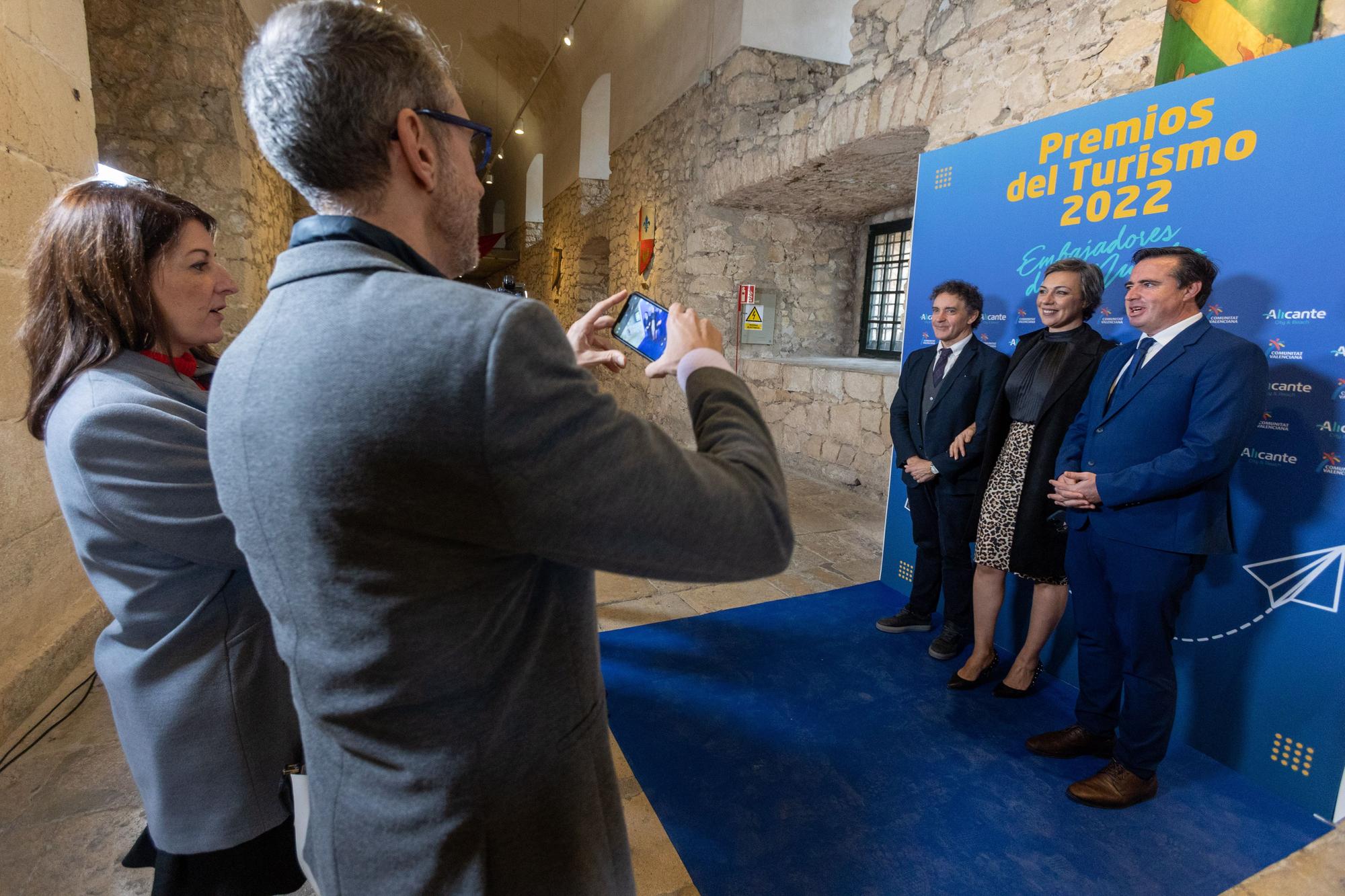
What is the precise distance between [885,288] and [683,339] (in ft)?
21.5

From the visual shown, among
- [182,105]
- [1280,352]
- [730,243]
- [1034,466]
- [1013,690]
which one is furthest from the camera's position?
[730,243]

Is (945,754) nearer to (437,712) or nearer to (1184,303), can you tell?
(1184,303)

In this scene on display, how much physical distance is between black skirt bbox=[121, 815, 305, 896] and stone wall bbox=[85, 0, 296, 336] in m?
4.69

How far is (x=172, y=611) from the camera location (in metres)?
1.11

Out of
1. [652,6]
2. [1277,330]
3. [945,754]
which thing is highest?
[652,6]

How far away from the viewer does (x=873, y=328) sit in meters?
7.10

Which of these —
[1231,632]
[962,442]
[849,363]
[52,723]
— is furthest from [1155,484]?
A: [849,363]

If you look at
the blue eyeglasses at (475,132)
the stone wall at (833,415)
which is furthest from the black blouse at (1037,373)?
the blue eyeglasses at (475,132)

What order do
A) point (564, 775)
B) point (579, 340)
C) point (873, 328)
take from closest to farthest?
point (564, 775) < point (579, 340) < point (873, 328)

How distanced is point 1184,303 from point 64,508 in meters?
2.77

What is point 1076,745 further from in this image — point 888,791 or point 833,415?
point 833,415

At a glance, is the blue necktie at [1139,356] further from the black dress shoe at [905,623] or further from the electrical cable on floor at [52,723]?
the electrical cable on floor at [52,723]

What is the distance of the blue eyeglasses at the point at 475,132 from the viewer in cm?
73

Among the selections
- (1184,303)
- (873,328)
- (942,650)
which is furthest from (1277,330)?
(873,328)
